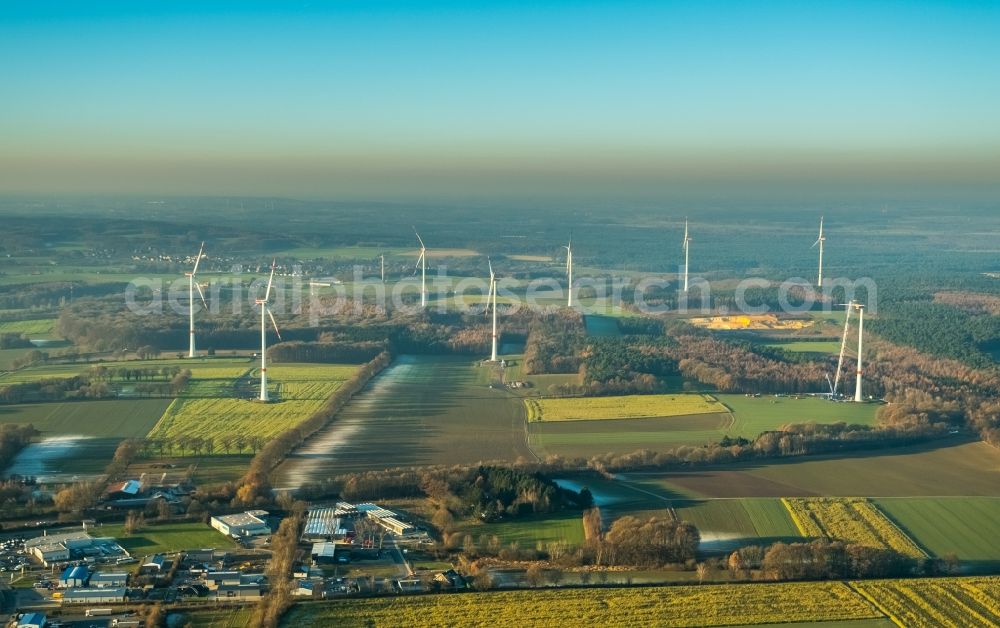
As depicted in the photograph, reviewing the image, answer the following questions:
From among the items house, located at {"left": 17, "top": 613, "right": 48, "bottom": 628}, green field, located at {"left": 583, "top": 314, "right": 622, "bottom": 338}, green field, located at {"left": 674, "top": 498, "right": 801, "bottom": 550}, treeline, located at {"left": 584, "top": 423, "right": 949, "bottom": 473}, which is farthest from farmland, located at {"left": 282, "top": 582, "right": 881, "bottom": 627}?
green field, located at {"left": 583, "top": 314, "right": 622, "bottom": 338}

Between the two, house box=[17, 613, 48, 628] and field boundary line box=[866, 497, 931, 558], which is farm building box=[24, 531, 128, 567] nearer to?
house box=[17, 613, 48, 628]

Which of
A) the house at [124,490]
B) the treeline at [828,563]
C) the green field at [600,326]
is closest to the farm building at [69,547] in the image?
the house at [124,490]

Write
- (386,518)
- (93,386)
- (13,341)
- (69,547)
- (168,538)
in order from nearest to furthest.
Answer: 1. (69,547)
2. (168,538)
3. (386,518)
4. (93,386)
5. (13,341)

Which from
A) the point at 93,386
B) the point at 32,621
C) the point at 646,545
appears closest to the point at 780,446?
the point at 646,545

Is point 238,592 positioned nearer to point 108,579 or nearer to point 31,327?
point 108,579

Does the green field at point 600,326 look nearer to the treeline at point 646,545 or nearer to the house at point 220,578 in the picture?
the treeline at point 646,545

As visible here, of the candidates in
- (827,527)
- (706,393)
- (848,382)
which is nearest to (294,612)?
(827,527)
